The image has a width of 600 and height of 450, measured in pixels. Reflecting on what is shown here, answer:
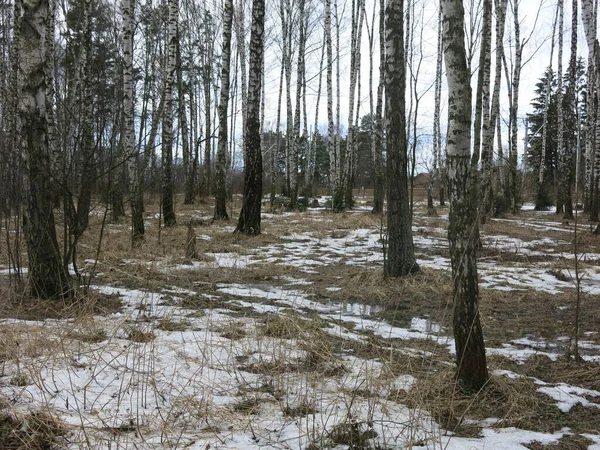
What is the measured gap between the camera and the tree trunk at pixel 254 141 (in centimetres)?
896

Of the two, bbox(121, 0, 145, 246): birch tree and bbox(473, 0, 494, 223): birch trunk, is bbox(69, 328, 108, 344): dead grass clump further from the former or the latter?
bbox(473, 0, 494, 223): birch trunk

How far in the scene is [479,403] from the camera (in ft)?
8.41

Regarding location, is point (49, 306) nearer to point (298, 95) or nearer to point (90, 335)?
point (90, 335)

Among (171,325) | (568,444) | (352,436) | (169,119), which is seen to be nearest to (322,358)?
(352,436)

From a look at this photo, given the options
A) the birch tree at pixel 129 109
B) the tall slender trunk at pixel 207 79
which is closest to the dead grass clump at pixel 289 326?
the birch tree at pixel 129 109

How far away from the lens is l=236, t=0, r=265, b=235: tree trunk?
896 cm

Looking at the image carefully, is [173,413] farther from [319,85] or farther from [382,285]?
[319,85]

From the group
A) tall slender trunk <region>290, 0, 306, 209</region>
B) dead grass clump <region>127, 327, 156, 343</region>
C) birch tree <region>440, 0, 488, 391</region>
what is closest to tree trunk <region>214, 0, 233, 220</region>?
tall slender trunk <region>290, 0, 306, 209</region>

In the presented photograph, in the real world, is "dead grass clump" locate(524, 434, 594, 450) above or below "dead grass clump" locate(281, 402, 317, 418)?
below

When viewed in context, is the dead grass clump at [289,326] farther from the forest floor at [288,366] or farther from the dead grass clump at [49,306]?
the dead grass clump at [49,306]

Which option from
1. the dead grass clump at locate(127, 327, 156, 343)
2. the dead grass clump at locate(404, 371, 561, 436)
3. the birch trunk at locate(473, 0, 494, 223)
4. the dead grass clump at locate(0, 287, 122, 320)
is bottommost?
the dead grass clump at locate(404, 371, 561, 436)

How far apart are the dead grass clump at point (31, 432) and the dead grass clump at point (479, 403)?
193 centimetres

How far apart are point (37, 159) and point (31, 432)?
122 inches

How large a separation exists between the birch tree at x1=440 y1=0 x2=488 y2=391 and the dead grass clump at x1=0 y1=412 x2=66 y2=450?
7.82 ft
